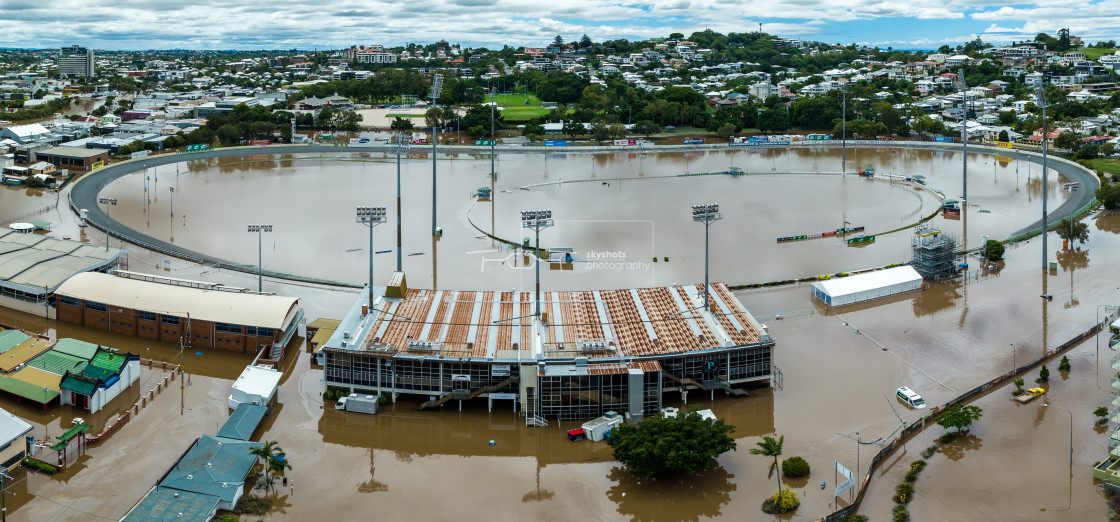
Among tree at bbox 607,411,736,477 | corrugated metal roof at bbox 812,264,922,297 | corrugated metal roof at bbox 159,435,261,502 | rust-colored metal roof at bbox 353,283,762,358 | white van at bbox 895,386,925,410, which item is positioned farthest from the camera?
corrugated metal roof at bbox 812,264,922,297

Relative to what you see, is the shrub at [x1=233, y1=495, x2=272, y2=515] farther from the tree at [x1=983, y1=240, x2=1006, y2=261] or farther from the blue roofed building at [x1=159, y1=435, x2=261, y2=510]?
the tree at [x1=983, y1=240, x2=1006, y2=261]

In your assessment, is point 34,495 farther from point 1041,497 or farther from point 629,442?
point 1041,497

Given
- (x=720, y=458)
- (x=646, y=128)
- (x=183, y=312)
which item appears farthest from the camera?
(x=646, y=128)

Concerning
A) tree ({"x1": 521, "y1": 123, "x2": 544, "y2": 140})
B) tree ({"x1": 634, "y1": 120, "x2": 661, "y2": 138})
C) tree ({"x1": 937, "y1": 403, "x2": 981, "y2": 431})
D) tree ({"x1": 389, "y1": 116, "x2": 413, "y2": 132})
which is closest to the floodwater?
tree ({"x1": 937, "y1": 403, "x2": 981, "y2": 431})

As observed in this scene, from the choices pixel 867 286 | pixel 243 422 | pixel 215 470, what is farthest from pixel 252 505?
pixel 867 286

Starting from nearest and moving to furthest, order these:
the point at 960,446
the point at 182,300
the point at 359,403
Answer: the point at 960,446, the point at 359,403, the point at 182,300

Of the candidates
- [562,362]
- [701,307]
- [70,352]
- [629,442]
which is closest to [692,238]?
[701,307]

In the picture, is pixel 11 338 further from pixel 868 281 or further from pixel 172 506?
pixel 868 281
